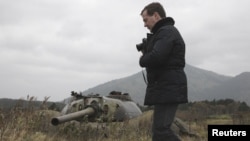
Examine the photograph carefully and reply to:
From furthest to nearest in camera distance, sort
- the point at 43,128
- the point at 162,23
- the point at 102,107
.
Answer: the point at 102,107 < the point at 43,128 < the point at 162,23

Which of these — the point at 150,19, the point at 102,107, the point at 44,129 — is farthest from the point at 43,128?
the point at 150,19

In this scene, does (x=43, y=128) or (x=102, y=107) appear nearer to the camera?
(x=43, y=128)

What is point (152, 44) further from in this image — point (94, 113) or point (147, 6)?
point (94, 113)

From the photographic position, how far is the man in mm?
5582

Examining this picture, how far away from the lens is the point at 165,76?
222 inches

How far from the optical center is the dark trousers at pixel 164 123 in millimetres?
5582

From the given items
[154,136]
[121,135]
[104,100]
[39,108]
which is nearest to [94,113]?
[104,100]

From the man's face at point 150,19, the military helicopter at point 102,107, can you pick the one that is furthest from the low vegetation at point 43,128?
the man's face at point 150,19

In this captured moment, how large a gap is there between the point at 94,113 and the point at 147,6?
8071 millimetres

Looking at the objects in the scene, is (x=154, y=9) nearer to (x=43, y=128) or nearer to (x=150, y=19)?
(x=150, y=19)

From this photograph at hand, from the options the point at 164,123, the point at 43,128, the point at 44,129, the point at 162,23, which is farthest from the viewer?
the point at 44,129

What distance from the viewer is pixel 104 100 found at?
14.2 metres

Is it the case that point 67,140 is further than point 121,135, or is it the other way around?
point 121,135

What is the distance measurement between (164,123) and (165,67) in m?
0.68
